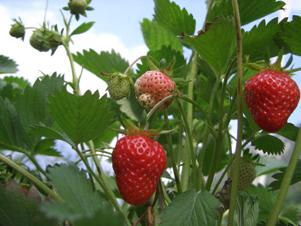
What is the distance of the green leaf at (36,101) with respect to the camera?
705mm

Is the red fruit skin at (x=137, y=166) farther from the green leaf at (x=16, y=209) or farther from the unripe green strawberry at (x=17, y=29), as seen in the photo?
the unripe green strawberry at (x=17, y=29)

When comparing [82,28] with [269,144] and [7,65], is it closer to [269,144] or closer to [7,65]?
[7,65]

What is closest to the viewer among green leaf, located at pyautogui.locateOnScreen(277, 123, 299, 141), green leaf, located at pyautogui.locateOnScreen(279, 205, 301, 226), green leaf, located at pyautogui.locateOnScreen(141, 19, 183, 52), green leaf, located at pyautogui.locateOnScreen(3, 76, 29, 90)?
green leaf, located at pyautogui.locateOnScreen(277, 123, 299, 141)

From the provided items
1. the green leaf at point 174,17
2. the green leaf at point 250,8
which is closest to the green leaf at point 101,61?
the green leaf at point 174,17

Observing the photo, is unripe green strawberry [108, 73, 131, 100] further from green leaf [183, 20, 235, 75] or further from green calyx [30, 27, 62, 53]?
green calyx [30, 27, 62, 53]

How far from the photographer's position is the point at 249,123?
0.75 m

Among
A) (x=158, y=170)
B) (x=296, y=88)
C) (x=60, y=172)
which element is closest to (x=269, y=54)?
(x=296, y=88)

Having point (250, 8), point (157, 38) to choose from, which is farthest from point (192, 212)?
point (157, 38)

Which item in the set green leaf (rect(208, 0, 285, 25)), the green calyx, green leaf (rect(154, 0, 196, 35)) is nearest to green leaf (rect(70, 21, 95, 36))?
the green calyx

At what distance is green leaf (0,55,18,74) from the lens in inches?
37.5

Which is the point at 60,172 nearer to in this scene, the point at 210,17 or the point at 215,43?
the point at 215,43

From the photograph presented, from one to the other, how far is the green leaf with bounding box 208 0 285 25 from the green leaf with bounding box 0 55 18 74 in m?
0.38

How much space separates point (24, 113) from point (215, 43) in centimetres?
25

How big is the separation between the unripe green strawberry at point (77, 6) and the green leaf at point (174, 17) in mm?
161
